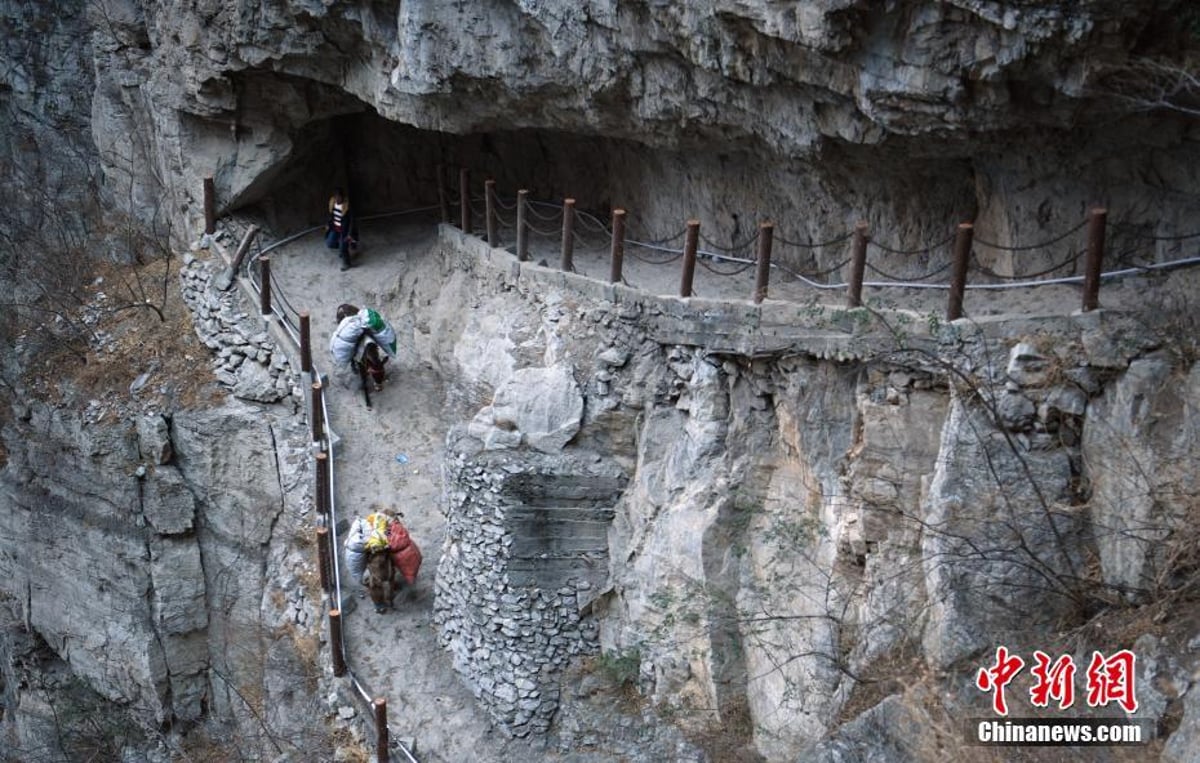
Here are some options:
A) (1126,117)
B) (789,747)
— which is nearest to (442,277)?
(789,747)

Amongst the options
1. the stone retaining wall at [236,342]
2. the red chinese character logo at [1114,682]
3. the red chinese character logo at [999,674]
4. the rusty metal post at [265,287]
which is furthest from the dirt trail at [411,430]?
the red chinese character logo at [1114,682]

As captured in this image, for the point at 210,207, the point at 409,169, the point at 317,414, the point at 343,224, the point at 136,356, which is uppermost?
the point at 409,169

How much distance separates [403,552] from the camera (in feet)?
36.2

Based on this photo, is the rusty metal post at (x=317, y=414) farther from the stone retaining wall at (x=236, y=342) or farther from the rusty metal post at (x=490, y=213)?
the rusty metal post at (x=490, y=213)

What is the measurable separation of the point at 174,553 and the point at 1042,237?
9.99 metres

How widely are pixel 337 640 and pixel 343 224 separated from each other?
553 cm

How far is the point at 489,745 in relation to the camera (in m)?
10.7

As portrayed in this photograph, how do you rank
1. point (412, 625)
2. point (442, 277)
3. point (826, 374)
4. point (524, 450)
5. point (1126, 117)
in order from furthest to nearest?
point (442, 277)
point (412, 625)
point (524, 450)
point (826, 374)
point (1126, 117)

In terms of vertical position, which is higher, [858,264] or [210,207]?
[210,207]

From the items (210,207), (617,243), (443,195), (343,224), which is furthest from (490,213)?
(210,207)

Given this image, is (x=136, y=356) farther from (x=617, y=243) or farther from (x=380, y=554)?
(x=617, y=243)

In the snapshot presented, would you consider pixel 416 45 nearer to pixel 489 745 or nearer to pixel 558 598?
pixel 558 598

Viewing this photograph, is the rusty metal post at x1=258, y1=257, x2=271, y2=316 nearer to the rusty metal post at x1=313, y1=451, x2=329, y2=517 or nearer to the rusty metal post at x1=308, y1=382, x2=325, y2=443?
the rusty metal post at x1=308, y1=382, x2=325, y2=443

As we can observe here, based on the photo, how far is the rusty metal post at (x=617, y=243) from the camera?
411 inches
